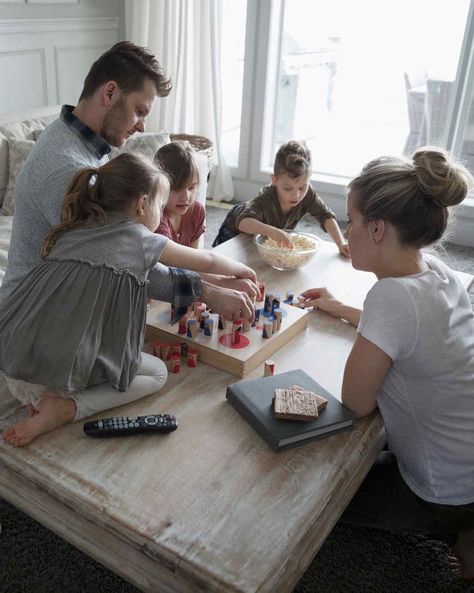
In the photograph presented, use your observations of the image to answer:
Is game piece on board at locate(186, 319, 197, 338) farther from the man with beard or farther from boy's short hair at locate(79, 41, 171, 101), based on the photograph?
boy's short hair at locate(79, 41, 171, 101)

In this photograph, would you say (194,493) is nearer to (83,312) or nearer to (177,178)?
(83,312)

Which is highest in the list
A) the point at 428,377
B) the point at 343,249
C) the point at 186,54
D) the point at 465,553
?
the point at 186,54

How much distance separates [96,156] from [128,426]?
0.83 metres

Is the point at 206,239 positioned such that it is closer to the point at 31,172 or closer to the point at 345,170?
the point at 345,170

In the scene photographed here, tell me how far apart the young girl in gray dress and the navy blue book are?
0.67 ft

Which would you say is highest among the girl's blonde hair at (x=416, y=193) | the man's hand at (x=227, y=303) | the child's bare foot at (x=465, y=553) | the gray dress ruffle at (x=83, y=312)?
the girl's blonde hair at (x=416, y=193)

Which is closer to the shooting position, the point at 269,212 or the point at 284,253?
the point at 284,253

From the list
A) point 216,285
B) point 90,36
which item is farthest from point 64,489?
point 90,36

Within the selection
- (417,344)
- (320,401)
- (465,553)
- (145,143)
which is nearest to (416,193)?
(417,344)

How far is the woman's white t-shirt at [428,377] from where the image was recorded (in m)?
1.21

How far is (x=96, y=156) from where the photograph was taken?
1641mm

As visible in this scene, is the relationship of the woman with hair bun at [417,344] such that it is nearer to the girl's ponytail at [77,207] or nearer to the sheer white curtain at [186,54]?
the girl's ponytail at [77,207]

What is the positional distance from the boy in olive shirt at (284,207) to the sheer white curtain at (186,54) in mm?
2050

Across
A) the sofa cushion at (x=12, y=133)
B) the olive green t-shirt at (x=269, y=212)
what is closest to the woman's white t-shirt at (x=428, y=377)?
the olive green t-shirt at (x=269, y=212)
